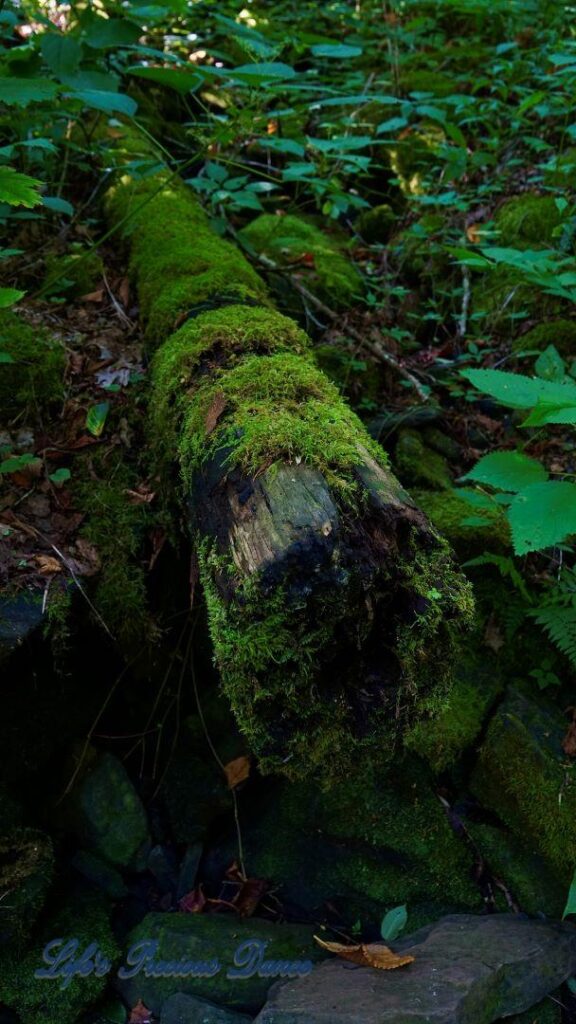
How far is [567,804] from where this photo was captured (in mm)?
2592

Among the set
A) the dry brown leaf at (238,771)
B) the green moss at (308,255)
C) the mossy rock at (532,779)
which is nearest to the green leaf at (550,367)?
the mossy rock at (532,779)

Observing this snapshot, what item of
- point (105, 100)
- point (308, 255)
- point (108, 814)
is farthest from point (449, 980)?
point (308, 255)

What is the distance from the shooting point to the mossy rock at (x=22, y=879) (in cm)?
265

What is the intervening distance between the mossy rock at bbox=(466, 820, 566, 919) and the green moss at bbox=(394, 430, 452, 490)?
1.67m

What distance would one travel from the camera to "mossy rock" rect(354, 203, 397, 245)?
18.5 feet

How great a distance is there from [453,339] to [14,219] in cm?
299

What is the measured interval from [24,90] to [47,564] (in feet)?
5.66

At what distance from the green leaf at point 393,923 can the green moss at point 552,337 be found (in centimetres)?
323

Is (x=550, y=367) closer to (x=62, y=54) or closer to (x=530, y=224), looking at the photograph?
(x=62, y=54)

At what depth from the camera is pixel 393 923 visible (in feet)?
8.04

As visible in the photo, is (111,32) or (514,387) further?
(111,32)

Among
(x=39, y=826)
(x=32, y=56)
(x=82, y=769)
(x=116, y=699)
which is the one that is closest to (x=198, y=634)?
(x=116, y=699)

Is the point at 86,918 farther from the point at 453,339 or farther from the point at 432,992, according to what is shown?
the point at 453,339

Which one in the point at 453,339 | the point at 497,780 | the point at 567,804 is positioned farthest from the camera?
the point at 453,339
